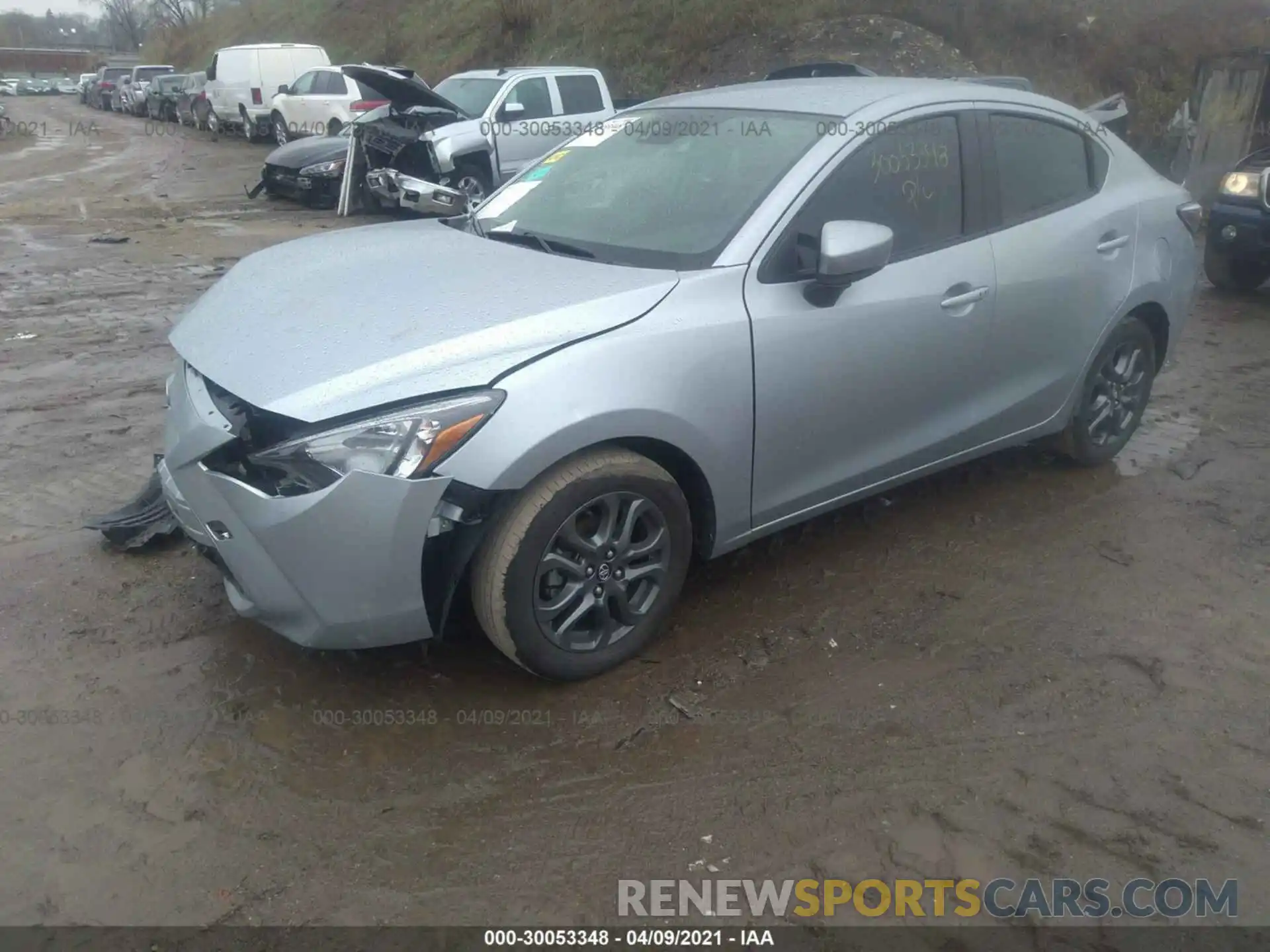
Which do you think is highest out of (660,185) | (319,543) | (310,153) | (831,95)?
(831,95)

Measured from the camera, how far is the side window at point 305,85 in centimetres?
2042

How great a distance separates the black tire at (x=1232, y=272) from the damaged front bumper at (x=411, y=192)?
23.9 ft

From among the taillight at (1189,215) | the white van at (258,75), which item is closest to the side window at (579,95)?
the taillight at (1189,215)

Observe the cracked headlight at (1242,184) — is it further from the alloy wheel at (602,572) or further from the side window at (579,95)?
the side window at (579,95)

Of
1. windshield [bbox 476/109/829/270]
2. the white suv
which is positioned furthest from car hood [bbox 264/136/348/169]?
windshield [bbox 476/109/829/270]

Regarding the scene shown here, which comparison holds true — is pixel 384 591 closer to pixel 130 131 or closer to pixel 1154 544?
pixel 1154 544

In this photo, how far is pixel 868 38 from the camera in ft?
63.1

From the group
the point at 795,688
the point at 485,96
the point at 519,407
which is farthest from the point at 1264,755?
the point at 485,96

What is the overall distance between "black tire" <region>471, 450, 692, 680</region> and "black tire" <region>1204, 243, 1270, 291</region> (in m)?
7.47

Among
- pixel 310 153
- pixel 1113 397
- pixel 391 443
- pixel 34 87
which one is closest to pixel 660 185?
pixel 391 443

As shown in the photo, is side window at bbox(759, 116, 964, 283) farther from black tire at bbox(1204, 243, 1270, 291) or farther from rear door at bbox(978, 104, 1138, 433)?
black tire at bbox(1204, 243, 1270, 291)

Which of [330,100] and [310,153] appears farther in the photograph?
[330,100]

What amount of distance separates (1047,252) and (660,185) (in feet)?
5.29

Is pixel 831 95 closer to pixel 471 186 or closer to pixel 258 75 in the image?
pixel 471 186
